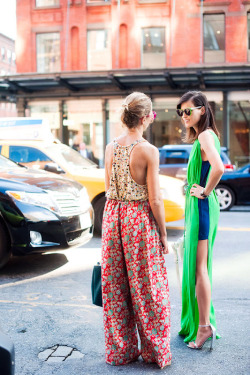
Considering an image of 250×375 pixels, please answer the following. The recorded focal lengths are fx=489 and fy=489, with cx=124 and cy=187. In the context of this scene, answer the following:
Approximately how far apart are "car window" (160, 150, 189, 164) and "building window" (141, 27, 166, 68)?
9199 mm

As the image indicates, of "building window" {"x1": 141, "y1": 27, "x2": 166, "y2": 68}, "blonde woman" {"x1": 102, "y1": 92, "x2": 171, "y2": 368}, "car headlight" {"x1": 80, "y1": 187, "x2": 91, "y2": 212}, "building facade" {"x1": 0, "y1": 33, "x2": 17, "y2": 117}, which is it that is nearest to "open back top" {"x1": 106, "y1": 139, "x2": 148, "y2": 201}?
"blonde woman" {"x1": 102, "y1": 92, "x2": 171, "y2": 368}

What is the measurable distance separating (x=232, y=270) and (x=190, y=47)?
1712cm

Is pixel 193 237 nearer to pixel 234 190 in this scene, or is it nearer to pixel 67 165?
pixel 67 165

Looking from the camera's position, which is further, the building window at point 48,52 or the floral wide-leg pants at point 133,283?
the building window at point 48,52

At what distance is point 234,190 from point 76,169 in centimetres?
583

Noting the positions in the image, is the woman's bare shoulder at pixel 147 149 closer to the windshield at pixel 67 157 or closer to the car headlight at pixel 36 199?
the car headlight at pixel 36 199

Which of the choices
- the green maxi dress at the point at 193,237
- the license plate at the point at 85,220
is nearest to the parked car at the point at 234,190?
the license plate at the point at 85,220

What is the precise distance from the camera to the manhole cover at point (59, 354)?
3488mm

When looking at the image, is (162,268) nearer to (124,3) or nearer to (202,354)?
(202,354)

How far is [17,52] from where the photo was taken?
927 inches

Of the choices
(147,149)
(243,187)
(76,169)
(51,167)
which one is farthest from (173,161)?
(147,149)

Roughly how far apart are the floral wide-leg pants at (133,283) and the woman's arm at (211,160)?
53 centimetres

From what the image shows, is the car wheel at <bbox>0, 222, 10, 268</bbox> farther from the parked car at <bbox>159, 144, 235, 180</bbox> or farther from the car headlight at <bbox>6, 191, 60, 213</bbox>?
the parked car at <bbox>159, 144, 235, 180</bbox>

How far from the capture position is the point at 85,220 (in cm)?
642
